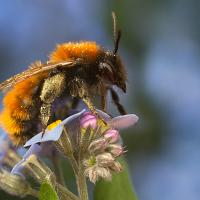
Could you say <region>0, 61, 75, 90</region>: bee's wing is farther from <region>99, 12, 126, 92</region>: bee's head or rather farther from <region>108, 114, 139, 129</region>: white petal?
<region>108, 114, 139, 129</region>: white petal

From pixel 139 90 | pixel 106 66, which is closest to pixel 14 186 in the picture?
pixel 106 66

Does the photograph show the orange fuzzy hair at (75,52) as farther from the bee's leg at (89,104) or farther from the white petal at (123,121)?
the white petal at (123,121)

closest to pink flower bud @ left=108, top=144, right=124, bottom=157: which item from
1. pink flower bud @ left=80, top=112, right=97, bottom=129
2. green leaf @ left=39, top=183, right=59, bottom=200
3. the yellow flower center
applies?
pink flower bud @ left=80, top=112, right=97, bottom=129

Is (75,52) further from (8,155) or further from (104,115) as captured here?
(8,155)

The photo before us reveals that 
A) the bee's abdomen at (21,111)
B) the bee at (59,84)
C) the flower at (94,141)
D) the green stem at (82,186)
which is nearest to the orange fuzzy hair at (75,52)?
the bee at (59,84)

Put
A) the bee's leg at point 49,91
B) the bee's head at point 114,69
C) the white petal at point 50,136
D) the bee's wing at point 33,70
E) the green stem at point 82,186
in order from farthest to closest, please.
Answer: the bee's head at point 114,69 < the bee's leg at point 49,91 < the bee's wing at point 33,70 < the green stem at point 82,186 < the white petal at point 50,136

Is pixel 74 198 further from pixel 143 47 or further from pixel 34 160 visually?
pixel 143 47

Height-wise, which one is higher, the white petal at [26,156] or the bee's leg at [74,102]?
the bee's leg at [74,102]

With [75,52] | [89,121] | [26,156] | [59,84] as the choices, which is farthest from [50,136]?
[75,52]
